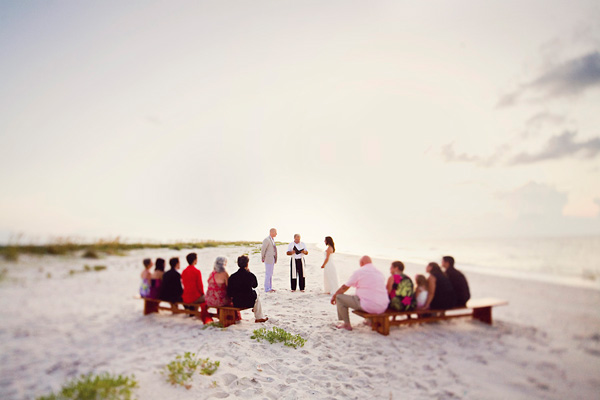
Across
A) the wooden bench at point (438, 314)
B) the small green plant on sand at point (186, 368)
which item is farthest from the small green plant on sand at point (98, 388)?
the wooden bench at point (438, 314)

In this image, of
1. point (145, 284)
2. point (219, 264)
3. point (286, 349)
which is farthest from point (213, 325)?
point (145, 284)

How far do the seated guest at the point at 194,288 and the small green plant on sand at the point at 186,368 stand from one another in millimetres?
1769

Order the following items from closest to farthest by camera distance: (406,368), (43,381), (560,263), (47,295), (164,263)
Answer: (43,381) < (47,295) < (560,263) < (164,263) < (406,368)

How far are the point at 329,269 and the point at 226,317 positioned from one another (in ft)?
16.2

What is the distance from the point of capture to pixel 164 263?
13.5 ft

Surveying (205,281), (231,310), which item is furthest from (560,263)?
(205,281)

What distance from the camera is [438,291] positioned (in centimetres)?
590

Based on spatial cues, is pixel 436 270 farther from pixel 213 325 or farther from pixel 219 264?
pixel 213 325

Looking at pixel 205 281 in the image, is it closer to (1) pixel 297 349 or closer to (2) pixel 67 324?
(1) pixel 297 349

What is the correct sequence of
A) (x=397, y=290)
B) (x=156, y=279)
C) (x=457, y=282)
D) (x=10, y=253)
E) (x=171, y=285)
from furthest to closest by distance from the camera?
(x=397, y=290) < (x=457, y=282) < (x=171, y=285) < (x=156, y=279) < (x=10, y=253)

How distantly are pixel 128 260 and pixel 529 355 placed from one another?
5274 millimetres

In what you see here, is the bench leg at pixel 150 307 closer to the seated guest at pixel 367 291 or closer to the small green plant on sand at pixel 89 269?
the small green plant on sand at pixel 89 269

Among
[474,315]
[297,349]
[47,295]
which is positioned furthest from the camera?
[297,349]

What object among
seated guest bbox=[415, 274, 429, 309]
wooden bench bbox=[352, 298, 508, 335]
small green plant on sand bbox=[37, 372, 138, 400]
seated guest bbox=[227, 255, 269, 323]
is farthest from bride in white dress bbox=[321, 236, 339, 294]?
small green plant on sand bbox=[37, 372, 138, 400]
